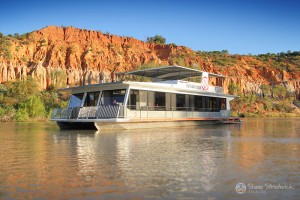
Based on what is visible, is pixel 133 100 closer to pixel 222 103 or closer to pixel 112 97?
pixel 112 97

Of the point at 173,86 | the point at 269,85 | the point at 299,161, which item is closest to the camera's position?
the point at 299,161

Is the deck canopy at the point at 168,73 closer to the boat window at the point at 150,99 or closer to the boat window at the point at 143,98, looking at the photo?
the boat window at the point at 150,99

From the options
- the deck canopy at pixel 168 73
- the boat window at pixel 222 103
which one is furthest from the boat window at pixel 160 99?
the boat window at pixel 222 103

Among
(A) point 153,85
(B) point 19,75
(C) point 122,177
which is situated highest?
(B) point 19,75

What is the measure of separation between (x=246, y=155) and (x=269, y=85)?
83.9 metres

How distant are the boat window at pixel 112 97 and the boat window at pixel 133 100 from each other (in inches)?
18.5

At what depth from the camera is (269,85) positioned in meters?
88.1

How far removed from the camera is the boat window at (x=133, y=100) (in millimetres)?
19522

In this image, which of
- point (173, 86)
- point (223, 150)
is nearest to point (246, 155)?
point (223, 150)

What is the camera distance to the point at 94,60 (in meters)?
80.1

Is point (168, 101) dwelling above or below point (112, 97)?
below

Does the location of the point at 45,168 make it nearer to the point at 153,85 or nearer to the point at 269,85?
the point at 153,85

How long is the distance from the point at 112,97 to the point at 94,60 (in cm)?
6136

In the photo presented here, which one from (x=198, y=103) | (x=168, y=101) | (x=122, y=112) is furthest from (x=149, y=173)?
(x=198, y=103)
